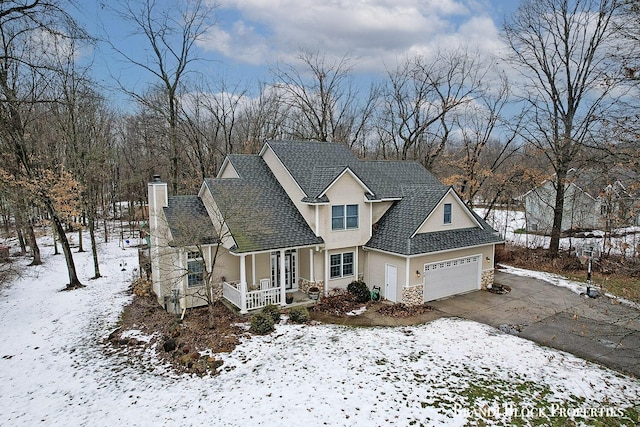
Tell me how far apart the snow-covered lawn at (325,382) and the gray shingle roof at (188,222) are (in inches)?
151

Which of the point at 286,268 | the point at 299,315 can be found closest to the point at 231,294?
the point at 286,268

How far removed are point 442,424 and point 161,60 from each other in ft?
85.9

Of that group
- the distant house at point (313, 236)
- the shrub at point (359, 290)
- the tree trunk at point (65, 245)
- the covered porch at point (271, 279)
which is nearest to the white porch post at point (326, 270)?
the distant house at point (313, 236)

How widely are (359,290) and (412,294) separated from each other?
2.27 meters

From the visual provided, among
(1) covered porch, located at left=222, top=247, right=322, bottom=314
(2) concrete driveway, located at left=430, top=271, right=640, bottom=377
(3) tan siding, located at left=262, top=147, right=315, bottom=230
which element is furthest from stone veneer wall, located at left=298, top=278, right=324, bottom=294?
(2) concrete driveway, located at left=430, top=271, right=640, bottom=377

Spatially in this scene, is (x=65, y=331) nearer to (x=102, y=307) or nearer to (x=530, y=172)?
(x=102, y=307)

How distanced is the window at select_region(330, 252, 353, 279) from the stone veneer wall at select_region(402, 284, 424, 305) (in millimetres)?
2817

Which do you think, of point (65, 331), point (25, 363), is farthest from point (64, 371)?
point (65, 331)

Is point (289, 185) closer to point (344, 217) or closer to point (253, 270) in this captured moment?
point (344, 217)

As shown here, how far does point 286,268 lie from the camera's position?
16.2 metres

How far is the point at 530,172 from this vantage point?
76.4 ft

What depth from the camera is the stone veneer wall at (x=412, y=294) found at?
14.5m

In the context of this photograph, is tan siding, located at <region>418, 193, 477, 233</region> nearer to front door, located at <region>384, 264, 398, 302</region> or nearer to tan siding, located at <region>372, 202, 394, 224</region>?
front door, located at <region>384, 264, 398, 302</region>

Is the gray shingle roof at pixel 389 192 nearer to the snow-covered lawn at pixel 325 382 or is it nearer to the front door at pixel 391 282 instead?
the front door at pixel 391 282
